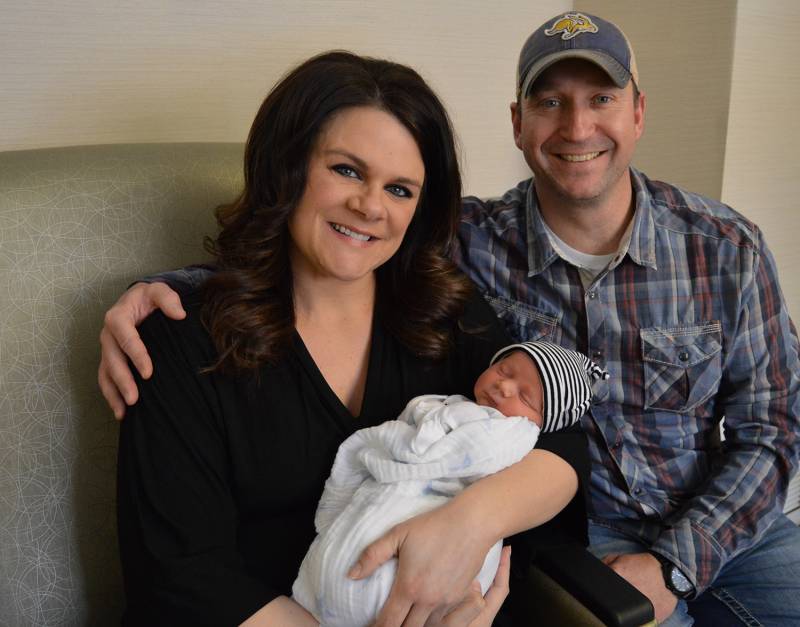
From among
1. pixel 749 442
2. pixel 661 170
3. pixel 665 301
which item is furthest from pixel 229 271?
pixel 661 170

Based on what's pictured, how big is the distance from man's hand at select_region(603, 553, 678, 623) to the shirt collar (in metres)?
0.58

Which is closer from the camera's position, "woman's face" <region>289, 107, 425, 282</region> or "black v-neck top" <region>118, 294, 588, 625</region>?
"black v-neck top" <region>118, 294, 588, 625</region>

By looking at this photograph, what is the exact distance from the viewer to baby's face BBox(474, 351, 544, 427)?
1236 mm

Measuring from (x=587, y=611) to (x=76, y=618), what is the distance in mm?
845

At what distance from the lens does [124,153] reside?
4.36ft

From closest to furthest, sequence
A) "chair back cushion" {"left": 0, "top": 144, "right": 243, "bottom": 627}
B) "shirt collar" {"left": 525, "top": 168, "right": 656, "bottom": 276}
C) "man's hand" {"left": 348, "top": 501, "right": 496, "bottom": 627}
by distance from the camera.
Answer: "man's hand" {"left": 348, "top": 501, "right": 496, "bottom": 627} → "chair back cushion" {"left": 0, "top": 144, "right": 243, "bottom": 627} → "shirt collar" {"left": 525, "top": 168, "right": 656, "bottom": 276}

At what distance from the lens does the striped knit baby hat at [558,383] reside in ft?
4.04

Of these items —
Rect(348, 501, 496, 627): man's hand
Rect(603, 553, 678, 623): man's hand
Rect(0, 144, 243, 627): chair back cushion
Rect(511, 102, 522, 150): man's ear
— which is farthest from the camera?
Rect(511, 102, 522, 150): man's ear

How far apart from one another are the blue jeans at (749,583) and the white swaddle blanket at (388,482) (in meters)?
0.45

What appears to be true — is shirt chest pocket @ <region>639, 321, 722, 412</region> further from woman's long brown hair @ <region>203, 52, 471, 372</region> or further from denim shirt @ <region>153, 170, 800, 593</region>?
woman's long brown hair @ <region>203, 52, 471, 372</region>

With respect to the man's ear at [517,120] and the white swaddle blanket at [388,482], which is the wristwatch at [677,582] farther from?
the man's ear at [517,120]

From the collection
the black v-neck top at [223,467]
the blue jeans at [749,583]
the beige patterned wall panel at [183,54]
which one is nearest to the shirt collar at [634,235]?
the black v-neck top at [223,467]

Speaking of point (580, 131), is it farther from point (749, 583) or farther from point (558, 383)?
point (749, 583)

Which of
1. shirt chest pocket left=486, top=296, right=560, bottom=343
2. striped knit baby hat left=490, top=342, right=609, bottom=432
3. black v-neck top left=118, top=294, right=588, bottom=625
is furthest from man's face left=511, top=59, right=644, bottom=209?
black v-neck top left=118, top=294, right=588, bottom=625
